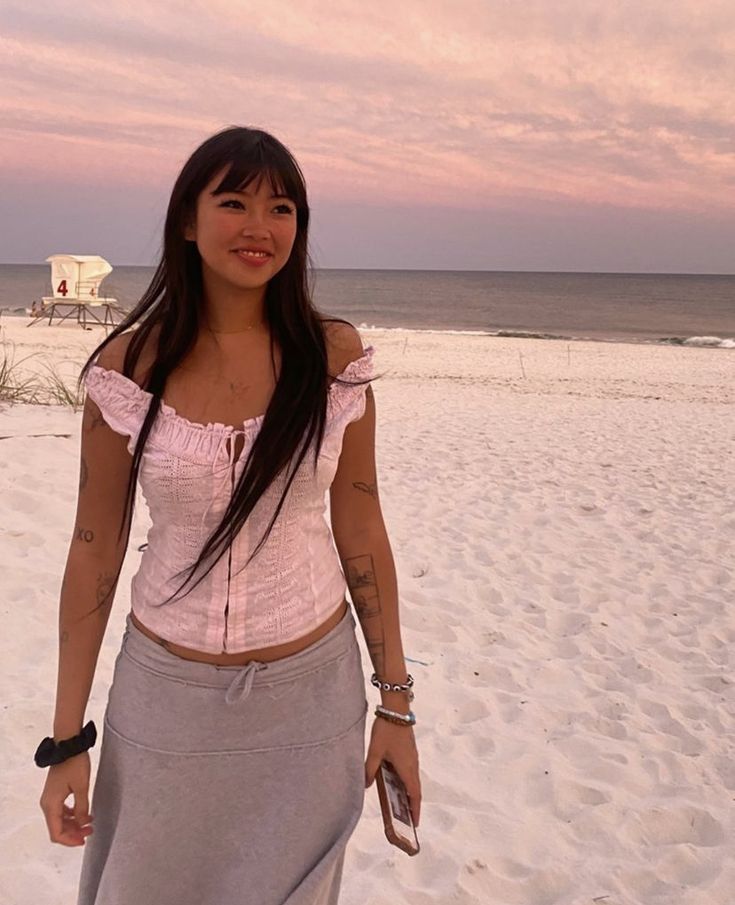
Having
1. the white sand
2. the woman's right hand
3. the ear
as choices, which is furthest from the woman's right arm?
the white sand

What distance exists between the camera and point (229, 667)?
1396 mm

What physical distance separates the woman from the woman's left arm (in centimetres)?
10

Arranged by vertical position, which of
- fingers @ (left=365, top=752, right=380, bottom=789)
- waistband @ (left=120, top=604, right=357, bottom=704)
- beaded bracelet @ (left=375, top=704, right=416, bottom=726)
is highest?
waistband @ (left=120, top=604, right=357, bottom=704)

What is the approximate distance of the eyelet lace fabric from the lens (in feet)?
4.46

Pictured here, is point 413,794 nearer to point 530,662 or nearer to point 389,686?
point 389,686

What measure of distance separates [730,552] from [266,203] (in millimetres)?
5276

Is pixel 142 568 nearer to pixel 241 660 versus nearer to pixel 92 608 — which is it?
pixel 92 608

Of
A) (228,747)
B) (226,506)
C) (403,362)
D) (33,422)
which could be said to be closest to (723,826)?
(228,747)

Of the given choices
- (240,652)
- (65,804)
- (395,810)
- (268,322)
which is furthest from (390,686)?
(268,322)

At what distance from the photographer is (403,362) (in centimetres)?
1784

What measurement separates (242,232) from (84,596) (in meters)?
0.70

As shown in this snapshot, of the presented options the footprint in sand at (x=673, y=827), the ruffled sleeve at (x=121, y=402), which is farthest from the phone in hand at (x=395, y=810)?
the footprint in sand at (x=673, y=827)

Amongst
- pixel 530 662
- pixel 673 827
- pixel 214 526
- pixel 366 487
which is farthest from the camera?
pixel 530 662

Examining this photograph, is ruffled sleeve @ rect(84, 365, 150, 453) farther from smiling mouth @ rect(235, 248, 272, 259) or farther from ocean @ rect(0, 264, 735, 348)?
ocean @ rect(0, 264, 735, 348)
